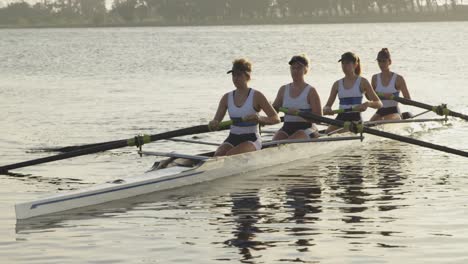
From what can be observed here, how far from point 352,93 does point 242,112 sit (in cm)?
441

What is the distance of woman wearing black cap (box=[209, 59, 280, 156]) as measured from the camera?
15.8 m

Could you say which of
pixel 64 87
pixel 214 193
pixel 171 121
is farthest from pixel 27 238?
pixel 64 87

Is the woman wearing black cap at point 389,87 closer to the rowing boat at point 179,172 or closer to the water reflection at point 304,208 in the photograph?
the rowing boat at point 179,172

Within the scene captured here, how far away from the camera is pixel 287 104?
1795 centimetres

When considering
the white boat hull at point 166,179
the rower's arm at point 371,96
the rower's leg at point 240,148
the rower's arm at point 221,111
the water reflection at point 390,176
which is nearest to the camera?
the white boat hull at point 166,179

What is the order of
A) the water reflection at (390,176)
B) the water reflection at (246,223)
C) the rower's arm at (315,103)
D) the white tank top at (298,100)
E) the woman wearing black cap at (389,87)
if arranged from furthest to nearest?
the woman wearing black cap at (389,87) < the white tank top at (298,100) < the rower's arm at (315,103) < the water reflection at (390,176) < the water reflection at (246,223)

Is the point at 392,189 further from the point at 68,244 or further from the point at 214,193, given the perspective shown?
the point at 68,244

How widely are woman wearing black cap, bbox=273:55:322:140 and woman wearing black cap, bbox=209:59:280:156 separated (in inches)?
33.8

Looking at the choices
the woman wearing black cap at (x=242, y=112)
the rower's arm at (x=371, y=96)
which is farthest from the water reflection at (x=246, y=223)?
the rower's arm at (x=371, y=96)

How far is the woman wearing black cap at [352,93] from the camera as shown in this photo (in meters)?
19.6

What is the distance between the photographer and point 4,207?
15.2m

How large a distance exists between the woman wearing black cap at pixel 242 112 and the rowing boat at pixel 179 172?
0.22 meters

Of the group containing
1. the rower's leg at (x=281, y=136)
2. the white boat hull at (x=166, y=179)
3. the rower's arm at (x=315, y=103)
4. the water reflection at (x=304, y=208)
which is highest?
the rower's arm at (x=315, y=103)

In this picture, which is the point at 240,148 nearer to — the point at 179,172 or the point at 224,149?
the point at 224,149
